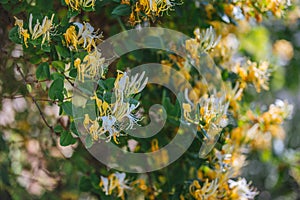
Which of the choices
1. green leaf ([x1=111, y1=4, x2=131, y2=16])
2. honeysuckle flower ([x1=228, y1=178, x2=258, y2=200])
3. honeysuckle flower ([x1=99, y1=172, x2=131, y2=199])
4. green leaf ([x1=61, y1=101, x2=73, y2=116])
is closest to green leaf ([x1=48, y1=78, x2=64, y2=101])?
green leaf ([x1=61, y1=101, x2=73, y2=116])

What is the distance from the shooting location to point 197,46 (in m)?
0.92

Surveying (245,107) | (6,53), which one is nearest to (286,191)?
(245,107)

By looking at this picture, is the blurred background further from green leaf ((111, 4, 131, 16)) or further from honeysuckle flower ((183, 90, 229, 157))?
honeysuckle flower ((183, 90, 229, 157))

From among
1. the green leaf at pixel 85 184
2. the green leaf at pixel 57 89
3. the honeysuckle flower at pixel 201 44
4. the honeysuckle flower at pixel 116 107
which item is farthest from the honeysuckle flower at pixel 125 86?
the green leaf at pixel 85 184

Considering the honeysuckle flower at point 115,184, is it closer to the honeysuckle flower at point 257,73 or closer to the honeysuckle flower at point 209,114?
the honeysuckle flower at point 209,114

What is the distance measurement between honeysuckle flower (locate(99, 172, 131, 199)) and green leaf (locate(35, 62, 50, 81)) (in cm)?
22

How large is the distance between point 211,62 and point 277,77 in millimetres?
752

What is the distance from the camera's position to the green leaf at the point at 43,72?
2.80ft

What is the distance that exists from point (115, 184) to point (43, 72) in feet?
0.80

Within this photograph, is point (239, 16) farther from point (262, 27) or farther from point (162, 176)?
point (262, 27)

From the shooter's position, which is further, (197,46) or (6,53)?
(6,53)

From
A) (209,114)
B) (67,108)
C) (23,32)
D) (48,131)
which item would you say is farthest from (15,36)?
(48,131)

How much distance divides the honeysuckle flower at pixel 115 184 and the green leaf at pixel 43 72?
22cm

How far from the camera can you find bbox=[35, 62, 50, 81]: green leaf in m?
0.85
